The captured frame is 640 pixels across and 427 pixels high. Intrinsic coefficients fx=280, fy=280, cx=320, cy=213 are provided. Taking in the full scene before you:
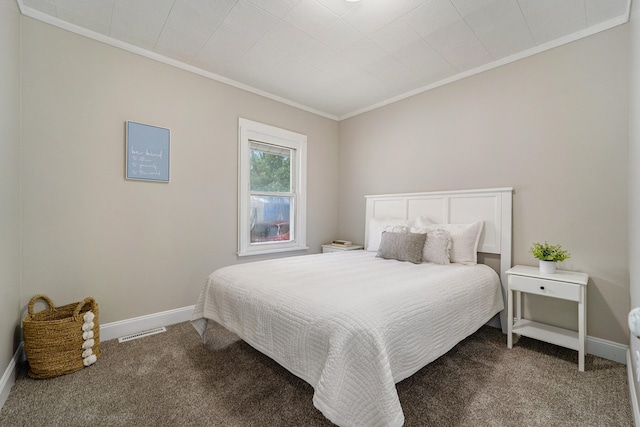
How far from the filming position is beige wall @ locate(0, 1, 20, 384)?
1648mm

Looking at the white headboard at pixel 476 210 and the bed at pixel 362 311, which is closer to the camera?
the bed at pixel 362 311

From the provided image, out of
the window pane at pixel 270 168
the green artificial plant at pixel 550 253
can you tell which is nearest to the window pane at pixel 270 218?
the window pane at pixel 270 168

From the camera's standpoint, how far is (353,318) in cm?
129

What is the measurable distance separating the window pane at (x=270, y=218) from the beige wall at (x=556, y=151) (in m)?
1.74

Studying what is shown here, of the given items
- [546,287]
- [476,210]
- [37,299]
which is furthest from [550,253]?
[37,299]

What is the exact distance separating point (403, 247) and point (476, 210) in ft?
2.75

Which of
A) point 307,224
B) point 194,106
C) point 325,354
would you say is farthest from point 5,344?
point 307,224

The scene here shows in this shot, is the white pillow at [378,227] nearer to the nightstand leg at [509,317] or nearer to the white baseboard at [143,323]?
the nightstand leg at [509,317]

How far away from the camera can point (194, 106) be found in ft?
9.43

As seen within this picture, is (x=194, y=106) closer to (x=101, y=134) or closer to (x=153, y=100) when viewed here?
(x=153, y=100)

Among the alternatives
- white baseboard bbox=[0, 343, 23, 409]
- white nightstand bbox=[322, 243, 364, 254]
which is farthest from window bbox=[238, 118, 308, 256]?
white baseboard bbox=[0, 343, 23, 409]

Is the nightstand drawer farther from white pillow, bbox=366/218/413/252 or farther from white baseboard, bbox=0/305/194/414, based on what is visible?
white baseboard, bbox=0/305/194/414

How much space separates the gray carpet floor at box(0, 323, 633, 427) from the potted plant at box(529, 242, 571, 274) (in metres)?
0.66

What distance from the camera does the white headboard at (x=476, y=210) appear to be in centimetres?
257
